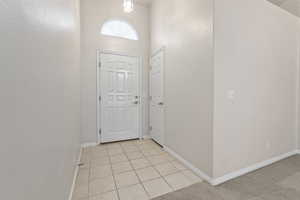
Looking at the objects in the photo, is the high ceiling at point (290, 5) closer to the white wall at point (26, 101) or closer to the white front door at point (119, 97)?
the white front door at point (119, 97)

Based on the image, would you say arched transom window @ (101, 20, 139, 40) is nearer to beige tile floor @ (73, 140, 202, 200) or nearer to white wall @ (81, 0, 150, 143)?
white wall @ (81, 0, 150, 143)

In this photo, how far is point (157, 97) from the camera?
9.95 feet

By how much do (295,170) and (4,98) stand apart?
3319 mm

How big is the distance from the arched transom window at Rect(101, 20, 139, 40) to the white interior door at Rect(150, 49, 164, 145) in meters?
0.82

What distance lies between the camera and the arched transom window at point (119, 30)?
3.00 metres

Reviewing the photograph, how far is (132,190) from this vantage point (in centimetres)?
155

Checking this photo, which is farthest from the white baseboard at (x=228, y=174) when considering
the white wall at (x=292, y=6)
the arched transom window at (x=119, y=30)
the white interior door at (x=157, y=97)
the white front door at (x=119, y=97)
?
the arched transom window at (x=119, y=30)

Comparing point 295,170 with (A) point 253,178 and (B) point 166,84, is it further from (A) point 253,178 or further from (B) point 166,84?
(B) point 166,84

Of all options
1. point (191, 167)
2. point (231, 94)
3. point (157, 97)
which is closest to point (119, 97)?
point (157, 97)

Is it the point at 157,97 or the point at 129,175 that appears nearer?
the point at 129,175

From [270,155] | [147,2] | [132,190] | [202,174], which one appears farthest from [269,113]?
[147,2]

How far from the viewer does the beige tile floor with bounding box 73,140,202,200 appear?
150 cm

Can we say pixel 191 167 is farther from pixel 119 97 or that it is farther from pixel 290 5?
pixel 290 5

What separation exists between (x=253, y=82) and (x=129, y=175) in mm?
2334
